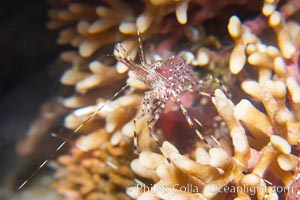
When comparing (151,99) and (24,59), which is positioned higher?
(24,59)

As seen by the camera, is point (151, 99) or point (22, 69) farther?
point (22, 69)

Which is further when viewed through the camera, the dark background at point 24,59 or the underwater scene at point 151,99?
the dark background at point 24,59

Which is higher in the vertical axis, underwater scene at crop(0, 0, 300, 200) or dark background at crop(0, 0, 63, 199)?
dark background at crop(0, 0, 63, 199)

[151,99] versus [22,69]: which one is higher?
[22,69]

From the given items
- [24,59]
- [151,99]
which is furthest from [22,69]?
[151,99]

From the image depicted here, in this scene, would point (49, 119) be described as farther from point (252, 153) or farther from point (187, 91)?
point (252, 153)

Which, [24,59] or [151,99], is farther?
[24,59]

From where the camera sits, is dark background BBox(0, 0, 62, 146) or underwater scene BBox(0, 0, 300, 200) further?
dark background BBox(0, 0, 62, 146)

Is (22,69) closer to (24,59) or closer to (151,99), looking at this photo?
(24,59)
